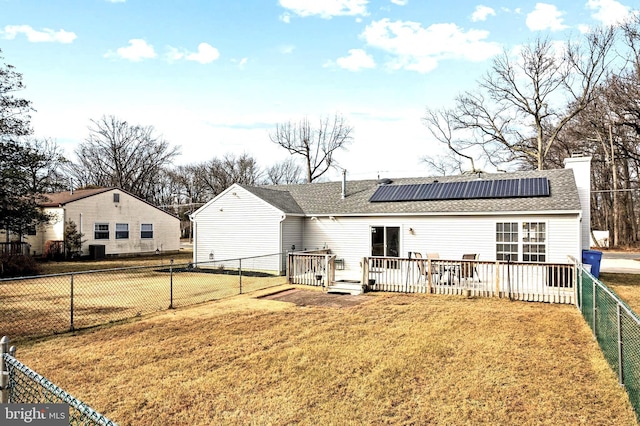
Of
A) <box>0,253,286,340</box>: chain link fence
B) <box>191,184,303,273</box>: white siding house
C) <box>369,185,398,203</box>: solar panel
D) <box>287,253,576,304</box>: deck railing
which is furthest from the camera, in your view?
<box>369,185,398,203</box>: solar panel

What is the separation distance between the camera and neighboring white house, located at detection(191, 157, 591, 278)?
1394cm

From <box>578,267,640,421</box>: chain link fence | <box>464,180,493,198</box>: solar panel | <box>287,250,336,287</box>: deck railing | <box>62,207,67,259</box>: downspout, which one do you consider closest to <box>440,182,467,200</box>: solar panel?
<box>464,180,493,198</box>: solar panel

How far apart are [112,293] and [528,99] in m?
30.6

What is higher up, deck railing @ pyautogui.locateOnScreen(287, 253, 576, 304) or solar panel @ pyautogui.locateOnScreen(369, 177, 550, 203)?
solar panel @ pyautogui.locateOnScreen(369, 177, 550, 203)

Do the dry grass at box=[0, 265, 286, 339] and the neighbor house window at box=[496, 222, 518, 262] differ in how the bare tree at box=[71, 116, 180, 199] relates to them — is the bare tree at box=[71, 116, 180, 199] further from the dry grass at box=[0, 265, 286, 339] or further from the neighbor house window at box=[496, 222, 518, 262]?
the neighbor house window at box=[496, 222, 518, 262]

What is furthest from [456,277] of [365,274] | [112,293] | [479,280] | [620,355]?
[112,293]

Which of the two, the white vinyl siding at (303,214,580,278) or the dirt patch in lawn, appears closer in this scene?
the dirt patch in lawn

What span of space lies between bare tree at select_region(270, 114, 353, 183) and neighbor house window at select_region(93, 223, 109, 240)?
64.5ft

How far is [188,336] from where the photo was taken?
291 inches

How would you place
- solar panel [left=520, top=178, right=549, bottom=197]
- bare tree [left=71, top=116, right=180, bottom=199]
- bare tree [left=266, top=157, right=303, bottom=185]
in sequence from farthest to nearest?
bare tree [left=266, top=157, right=303, bottom=185], bare tree [left=71, top=116, right=180, bottom=199], solar panel [left=520, top=178, right=549, bottom=197]

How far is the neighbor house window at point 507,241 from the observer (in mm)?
14214

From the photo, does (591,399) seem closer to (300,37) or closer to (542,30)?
(300,37)

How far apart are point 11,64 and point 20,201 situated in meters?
6.41

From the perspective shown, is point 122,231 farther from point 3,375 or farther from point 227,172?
point 3,375
